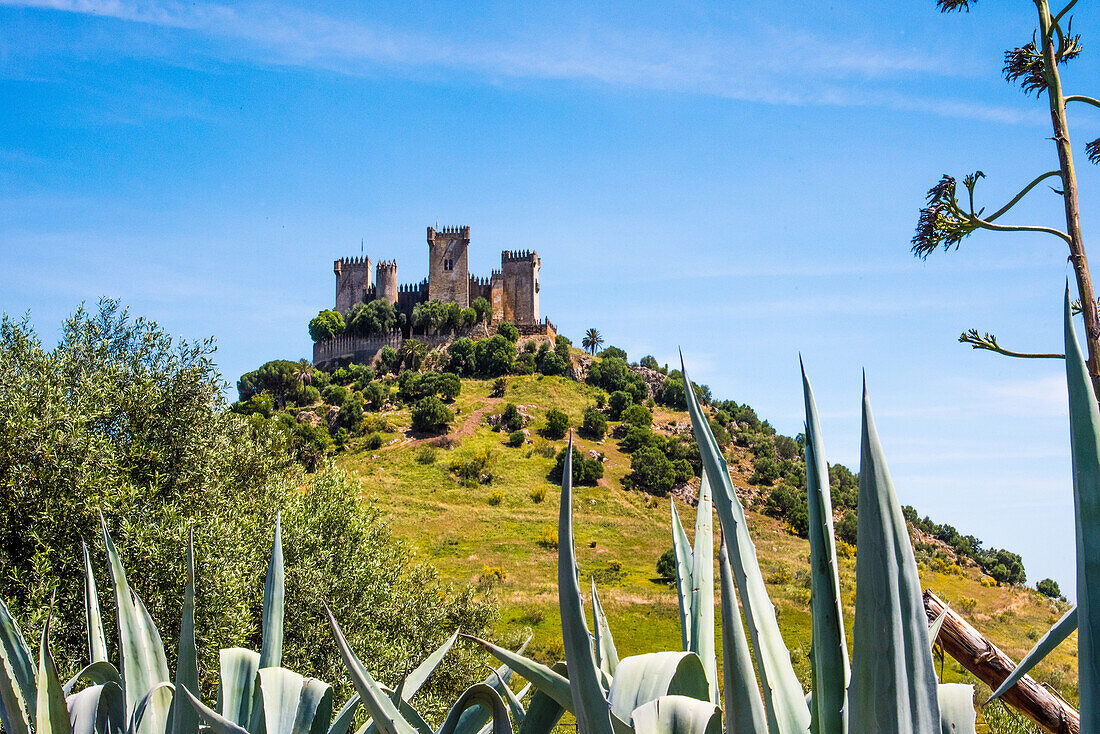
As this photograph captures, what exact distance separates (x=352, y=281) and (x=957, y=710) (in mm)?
73950

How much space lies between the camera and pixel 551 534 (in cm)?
3644

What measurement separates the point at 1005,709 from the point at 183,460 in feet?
34.9

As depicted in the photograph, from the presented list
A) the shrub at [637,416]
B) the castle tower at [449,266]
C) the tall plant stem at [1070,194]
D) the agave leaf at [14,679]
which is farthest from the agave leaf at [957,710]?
the castle tower at [449,266]

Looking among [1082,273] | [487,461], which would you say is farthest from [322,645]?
[487,461]

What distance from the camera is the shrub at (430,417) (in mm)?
51656

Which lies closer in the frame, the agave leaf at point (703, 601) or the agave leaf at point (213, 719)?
the agave leaf at point (213, 719)

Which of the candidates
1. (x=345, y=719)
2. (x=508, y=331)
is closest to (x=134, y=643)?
(x=345, y=719)

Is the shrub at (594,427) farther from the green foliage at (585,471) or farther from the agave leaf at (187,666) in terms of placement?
the agave leaf at (187,666)

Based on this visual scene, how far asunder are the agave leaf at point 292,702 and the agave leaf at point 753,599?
102cm

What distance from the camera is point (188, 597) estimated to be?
1611 millimetres

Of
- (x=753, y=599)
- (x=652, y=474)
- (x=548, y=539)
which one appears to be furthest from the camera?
(x=652, y=474)

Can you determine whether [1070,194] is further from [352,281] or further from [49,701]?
[352,281]

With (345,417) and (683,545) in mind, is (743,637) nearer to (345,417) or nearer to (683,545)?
(683,545)

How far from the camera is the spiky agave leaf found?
1077 millimetres
